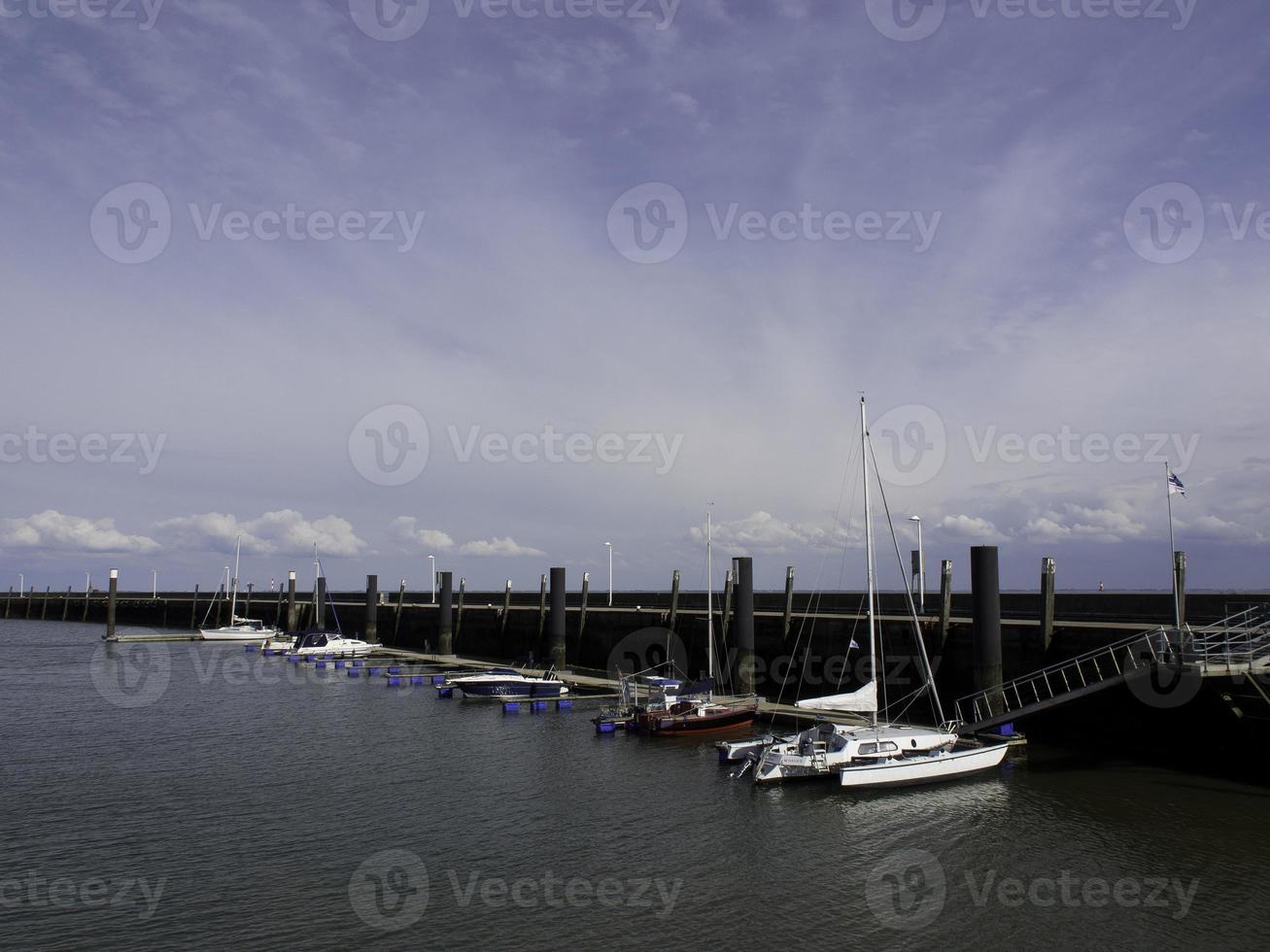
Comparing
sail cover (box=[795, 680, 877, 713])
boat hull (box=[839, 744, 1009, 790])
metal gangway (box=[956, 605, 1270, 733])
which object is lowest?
boat hull (box=[839, 744, 1009, 790])

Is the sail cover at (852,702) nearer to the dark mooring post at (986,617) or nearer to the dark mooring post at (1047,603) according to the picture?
the dark mooring post at (986,617)

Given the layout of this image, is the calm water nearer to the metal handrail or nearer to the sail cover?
the metal handrail

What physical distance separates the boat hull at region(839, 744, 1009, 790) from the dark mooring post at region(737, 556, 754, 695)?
1463cm

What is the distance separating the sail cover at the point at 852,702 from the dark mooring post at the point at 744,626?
1057 cm

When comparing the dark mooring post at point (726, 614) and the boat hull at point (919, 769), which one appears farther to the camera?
the dark mooring post at point (726, 614)

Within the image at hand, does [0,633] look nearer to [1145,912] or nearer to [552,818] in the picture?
[552,818]

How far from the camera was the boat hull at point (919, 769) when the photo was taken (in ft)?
101

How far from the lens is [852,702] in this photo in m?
34.7

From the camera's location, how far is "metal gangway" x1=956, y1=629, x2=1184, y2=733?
102 feet

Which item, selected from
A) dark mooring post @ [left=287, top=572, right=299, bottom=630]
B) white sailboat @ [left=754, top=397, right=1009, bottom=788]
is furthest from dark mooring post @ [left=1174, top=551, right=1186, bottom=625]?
dark mooring post @ [left=287, top=572, right=299, bottom=630]

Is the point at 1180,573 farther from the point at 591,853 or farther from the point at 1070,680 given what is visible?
the point at 591,853

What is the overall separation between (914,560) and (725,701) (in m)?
15.3

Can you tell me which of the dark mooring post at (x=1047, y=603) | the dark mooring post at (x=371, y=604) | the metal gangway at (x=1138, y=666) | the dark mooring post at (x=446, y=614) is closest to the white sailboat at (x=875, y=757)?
the metal gangway at (x=1138, y=666)

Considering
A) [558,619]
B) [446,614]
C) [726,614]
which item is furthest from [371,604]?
[726,614]
